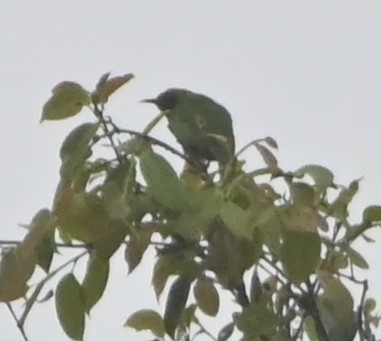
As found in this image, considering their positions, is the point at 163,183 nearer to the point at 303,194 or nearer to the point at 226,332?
the point at 303,194

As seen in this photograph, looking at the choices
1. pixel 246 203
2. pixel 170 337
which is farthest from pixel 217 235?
pixel 170 337

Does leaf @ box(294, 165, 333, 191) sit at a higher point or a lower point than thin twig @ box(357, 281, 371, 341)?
higher

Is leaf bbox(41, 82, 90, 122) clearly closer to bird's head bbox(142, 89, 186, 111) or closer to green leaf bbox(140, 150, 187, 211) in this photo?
Result: green leaf bbox(140, 150, 187, 211)

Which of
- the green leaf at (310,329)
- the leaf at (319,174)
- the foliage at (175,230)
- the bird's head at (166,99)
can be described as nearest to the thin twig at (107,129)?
the foliage at (175,230)

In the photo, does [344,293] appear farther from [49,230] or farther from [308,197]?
[49,230]

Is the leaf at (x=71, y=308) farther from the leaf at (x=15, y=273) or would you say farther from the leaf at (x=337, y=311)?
the leaf at (x=337, y=311)

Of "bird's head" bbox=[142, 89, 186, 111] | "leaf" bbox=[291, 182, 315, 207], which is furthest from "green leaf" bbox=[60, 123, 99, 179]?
"bird's head" bbox=[142, 89, 186, 111]

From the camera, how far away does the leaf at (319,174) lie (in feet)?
2.31

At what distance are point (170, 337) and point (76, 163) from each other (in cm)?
16

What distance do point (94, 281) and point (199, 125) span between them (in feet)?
1.25

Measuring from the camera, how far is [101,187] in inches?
24.5

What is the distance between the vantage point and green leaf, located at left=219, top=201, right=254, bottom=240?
1.92 ft

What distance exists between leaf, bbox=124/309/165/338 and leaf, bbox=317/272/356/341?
0.15 metres

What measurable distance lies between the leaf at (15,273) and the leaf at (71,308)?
0.02 m
